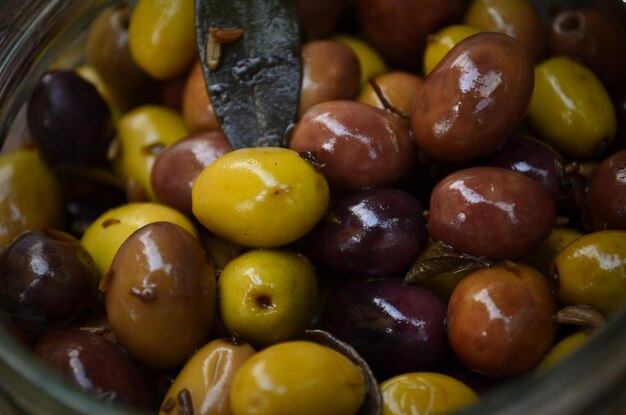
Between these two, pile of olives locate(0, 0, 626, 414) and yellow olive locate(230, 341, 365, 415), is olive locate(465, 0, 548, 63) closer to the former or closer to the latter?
pile of olives locate(0, 0, 626, 414)

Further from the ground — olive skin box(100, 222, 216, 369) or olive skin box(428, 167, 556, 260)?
olive skin box(428, 167, 556, 260)

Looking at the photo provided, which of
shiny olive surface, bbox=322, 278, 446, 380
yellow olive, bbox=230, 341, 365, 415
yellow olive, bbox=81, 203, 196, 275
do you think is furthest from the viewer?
yellow olive, bbox=81, 203, 196, 275

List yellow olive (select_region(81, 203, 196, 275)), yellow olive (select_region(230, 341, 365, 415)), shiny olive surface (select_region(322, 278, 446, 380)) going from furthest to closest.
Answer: yellow olive (select_region(81, 203, 196, 275)) → shiny olive surface (select_region(322, 278, 446, 380)) → yellow olive (select_region(230, 341, 365, 415))

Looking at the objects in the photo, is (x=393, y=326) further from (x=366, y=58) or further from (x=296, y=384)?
(x=366, y=58)

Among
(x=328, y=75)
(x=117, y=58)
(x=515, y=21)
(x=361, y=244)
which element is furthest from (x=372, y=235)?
(x=117, y=58)

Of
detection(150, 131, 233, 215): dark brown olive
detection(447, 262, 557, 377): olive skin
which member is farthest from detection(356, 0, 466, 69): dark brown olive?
detection(447, 262, 557, 377): olive skin

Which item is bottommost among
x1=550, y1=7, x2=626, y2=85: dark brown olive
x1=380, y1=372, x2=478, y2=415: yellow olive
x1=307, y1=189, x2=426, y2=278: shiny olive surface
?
x1=380, y1=372, x2=478, y2=415: yellow olive

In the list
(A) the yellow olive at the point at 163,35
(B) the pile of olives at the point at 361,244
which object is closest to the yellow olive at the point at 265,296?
(B) the pile of olives at the point at 361,244
